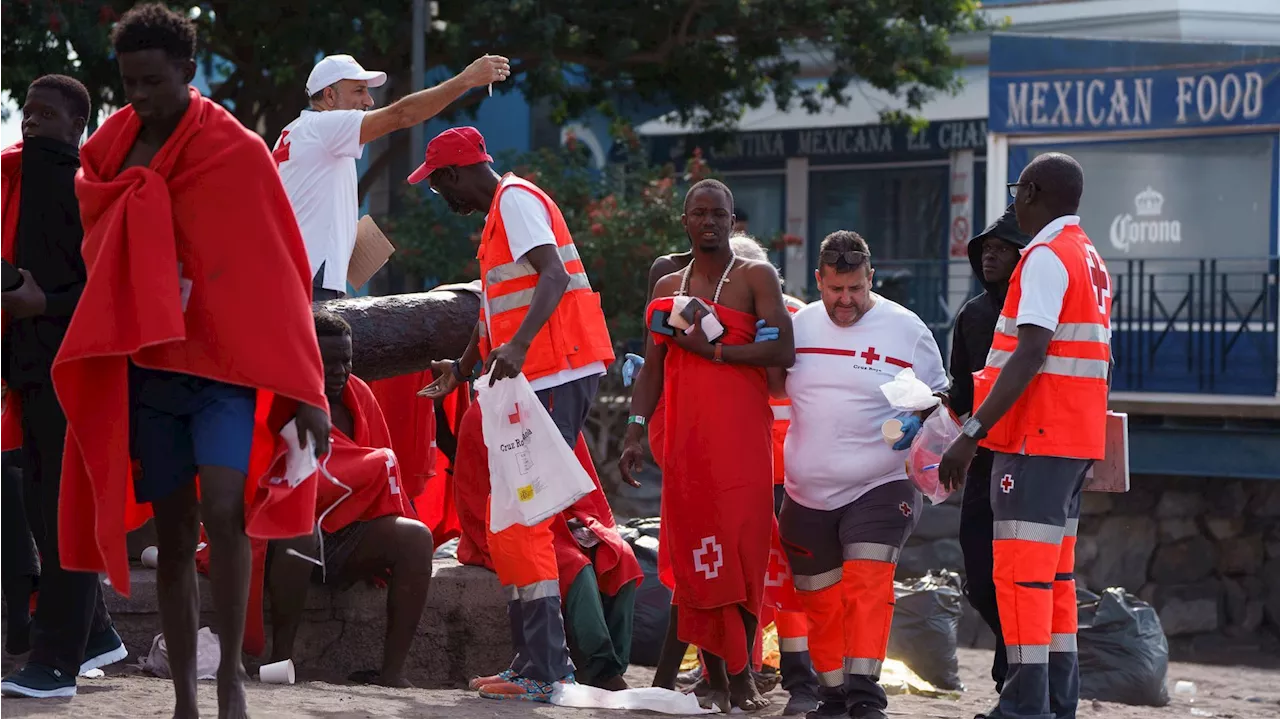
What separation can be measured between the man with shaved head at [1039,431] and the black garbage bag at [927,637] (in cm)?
275

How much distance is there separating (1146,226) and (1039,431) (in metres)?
10.0

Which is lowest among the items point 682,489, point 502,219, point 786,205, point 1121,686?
point 1121,686

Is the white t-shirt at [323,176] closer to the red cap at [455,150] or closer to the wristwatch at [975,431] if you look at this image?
the red cap at [455,150]

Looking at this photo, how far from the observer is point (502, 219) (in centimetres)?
567

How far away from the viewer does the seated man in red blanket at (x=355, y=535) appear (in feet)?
19.5

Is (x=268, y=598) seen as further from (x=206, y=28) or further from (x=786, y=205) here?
(x=786, y=205)

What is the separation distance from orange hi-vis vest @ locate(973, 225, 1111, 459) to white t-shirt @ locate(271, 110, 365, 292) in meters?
2.36

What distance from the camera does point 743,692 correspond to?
5.83m

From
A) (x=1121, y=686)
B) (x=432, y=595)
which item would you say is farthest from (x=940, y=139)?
(x=432, y=595)

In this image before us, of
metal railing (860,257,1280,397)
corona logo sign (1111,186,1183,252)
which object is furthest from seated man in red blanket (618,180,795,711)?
corona logo sign (1111,186,1183,252)

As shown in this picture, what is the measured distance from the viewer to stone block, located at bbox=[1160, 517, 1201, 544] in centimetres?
1295

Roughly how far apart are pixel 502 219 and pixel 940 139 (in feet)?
46.8

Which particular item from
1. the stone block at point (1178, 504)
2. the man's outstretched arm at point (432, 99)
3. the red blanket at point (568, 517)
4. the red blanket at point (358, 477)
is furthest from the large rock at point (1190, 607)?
the man's outstretched arm at point (432, 99)

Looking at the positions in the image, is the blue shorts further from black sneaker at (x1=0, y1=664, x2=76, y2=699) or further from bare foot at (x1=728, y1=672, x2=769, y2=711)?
bare foot at (x1=728, y1=672, x2=769, y2=711)
